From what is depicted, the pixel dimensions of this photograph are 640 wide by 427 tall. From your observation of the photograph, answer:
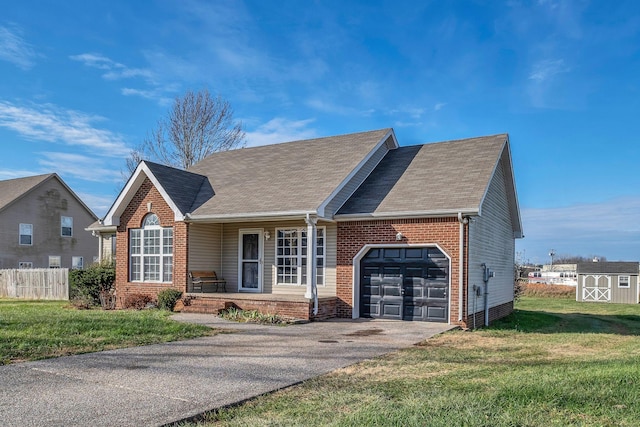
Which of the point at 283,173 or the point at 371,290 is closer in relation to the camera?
the point at 371,290

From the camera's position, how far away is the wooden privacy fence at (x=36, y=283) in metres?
25.7

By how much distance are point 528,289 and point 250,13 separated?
37739 millimetres

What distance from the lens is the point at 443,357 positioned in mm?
9297

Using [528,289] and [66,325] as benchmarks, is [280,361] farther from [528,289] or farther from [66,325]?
[528,289]

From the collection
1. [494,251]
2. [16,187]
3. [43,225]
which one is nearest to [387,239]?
[494,251]

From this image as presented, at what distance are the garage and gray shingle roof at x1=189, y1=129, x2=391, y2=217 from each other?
2.57m

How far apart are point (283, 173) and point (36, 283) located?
1633cm

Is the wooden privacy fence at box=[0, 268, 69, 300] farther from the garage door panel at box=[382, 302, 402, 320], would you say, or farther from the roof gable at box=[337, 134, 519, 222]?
the garage door panel at box=[382, 302, 402, 320]

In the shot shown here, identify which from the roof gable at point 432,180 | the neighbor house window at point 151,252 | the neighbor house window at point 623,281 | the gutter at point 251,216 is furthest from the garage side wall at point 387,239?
the neighbor house window at point 623,281

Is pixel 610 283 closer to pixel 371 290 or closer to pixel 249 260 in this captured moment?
pixel 371 290

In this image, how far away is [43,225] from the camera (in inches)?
1441

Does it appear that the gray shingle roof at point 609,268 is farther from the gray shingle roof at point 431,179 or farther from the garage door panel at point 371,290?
the garage door panel at point 371,290

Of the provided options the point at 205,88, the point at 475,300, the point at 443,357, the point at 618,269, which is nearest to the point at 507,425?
the point at 443,357

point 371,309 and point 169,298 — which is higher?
point 169,298
